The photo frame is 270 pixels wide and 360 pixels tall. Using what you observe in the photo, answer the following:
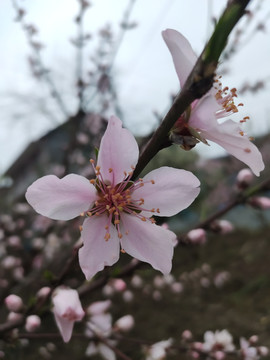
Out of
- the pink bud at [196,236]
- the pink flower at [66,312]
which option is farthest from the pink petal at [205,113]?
the pink bud at [196,236]

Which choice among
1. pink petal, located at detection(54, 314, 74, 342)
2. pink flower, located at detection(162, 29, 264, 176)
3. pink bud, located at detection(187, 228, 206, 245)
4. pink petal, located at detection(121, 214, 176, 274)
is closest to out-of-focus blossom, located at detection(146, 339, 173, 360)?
pink bud, located at detection(187, 228, 206, 245)

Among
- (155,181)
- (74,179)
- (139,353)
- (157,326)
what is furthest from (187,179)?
(157,326)

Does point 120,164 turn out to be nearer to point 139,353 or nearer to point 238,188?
point 238,188

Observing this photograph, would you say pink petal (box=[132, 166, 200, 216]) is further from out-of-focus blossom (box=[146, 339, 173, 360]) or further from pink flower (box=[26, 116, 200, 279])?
out-of-focus blossom (box=[146, 339, 173, 360])

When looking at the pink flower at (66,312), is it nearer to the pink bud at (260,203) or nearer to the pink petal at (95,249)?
the pink petal at (95,249)

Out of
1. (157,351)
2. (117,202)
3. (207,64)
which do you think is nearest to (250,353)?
(157,351)

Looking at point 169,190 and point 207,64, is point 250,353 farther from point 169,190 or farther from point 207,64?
point 207,64
